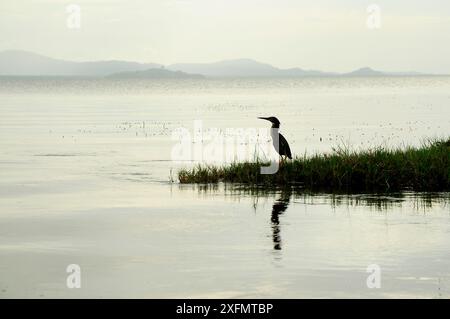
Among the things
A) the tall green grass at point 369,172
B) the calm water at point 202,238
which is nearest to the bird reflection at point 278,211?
the calm water at point 202,238

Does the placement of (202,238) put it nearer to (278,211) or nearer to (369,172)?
(278,211)

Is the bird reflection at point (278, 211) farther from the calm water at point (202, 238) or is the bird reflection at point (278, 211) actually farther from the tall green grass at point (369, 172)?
the tall green grass at point (369, 172)

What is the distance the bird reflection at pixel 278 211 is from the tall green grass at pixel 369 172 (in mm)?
965

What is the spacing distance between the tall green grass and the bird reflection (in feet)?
3.17

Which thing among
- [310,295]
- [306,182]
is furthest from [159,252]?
[306,182]

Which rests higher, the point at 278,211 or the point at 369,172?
the point at 369,172

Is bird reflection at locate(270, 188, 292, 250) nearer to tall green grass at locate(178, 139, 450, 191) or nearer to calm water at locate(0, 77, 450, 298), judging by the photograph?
calm water at locate(0, 77, 450, 298)

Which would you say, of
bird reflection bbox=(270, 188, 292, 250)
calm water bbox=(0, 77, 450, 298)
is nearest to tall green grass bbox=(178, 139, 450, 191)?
bird reflection bbox=(270, 188, 292, 250)

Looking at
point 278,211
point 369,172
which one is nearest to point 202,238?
point 278,211

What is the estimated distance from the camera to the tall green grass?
2470 cm

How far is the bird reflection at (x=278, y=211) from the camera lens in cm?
1773

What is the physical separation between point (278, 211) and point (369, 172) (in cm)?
456

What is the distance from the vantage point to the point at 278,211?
21547mm
